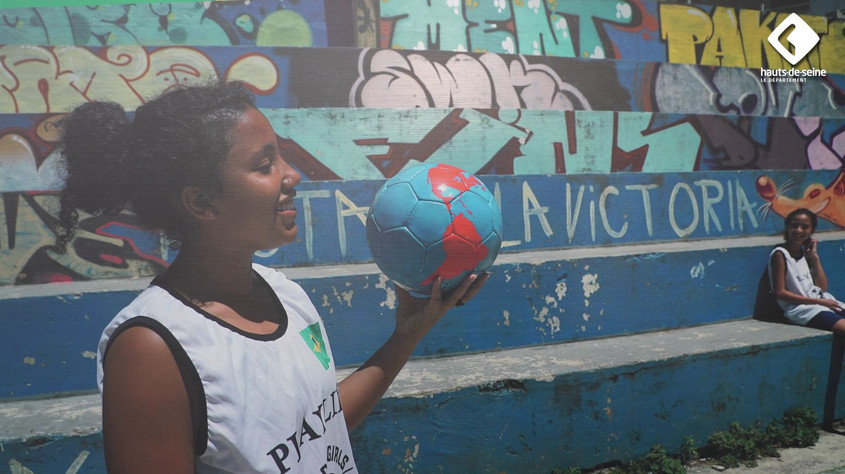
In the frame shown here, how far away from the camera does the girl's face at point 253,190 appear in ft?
3.90

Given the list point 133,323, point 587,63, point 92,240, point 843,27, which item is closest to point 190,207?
point 133,323

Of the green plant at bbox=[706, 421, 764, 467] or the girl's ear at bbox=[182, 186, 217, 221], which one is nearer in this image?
the girl's ear at bbox=[182, 186, 217, 221]

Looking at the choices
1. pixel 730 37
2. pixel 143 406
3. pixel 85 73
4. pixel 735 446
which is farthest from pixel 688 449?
pixel 85 73

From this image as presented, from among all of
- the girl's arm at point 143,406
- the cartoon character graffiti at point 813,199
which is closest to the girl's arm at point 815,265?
the cartoon character graffiti at point 813,199

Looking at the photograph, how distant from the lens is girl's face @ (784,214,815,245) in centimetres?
487

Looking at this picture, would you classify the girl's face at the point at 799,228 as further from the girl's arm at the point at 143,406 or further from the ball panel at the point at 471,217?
the girl's arm at the point at 143,406

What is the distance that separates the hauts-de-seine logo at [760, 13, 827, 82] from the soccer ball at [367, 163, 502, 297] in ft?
19.1

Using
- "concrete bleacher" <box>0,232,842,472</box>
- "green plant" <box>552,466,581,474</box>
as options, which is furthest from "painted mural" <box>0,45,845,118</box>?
"green plant" <box>552,466,581,474</box>

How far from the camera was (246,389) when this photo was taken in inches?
42.8

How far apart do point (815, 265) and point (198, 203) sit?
543 cm

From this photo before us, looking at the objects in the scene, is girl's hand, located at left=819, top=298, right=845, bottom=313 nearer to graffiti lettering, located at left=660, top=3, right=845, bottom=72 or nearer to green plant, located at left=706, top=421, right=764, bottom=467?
green plant, located at left=706, top=421, right=764, bottom=467

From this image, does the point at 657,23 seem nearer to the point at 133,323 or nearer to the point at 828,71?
the point at 828,71

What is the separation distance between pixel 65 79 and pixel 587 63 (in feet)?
13.5

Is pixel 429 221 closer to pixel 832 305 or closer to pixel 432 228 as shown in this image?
pixel 432 228
